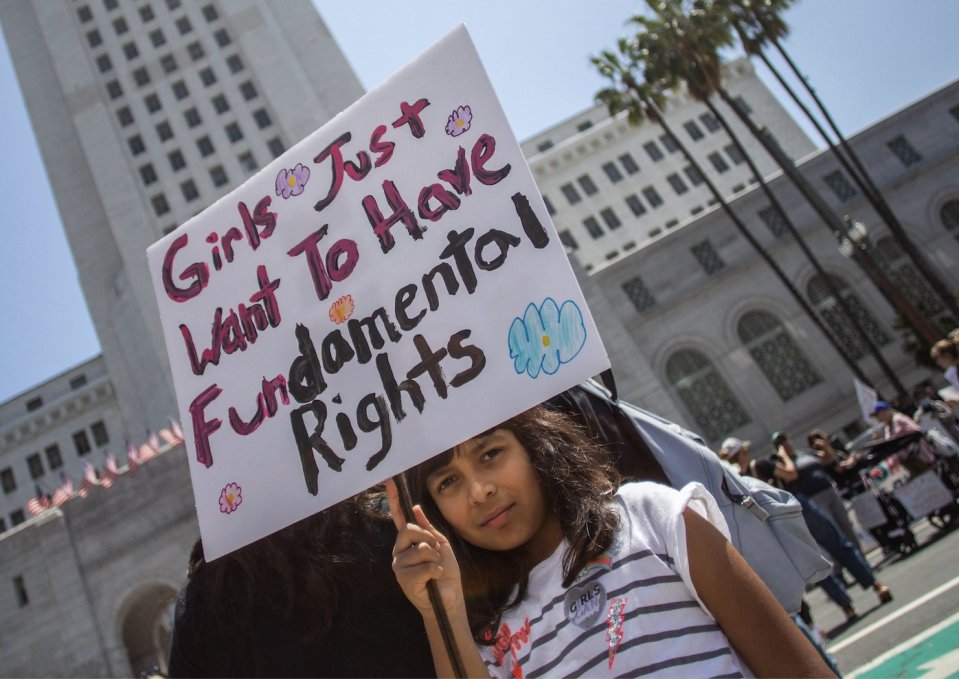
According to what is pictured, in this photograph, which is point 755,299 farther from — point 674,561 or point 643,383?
point 674,561

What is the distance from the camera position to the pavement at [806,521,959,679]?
12.3 feet

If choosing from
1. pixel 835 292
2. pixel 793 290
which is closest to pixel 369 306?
pixel 793 290

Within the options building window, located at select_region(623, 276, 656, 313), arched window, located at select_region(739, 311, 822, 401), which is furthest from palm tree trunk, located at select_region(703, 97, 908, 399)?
building window, located at select_region(623, 276, 656, 313)

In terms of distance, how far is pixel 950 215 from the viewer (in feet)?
69.8

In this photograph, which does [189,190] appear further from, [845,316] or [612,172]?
[845,316]

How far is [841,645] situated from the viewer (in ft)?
16.8

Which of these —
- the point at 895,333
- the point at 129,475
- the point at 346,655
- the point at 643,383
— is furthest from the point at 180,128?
the point at 346,655

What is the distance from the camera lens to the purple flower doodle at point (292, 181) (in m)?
2.21

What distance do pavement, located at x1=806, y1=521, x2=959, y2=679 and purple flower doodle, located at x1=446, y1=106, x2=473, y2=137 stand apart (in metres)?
3.60

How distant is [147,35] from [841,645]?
3907cm

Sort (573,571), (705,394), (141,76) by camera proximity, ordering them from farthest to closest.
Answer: (141,76)
(705,394)
(573,571)

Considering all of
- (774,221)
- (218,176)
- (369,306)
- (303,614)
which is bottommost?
(303,614)

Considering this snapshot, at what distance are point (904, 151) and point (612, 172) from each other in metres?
16.2

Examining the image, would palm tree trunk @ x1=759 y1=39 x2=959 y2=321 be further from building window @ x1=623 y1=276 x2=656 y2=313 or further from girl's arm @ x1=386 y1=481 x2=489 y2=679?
girl's arm @ x1=386 y1=481 x2=489 y2=679
